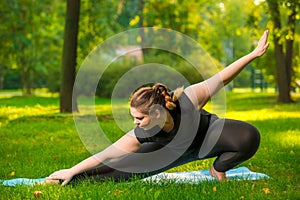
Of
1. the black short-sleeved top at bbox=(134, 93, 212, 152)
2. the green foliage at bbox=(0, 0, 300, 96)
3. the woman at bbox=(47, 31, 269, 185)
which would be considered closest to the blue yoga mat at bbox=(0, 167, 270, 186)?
the woman at bbox=(47, 31, 269, 185)

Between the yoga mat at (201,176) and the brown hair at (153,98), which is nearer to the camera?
the brown hair at (153,98)

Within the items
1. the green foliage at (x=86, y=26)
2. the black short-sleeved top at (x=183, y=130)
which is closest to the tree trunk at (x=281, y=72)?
the green foliage at (x=86, y=26)

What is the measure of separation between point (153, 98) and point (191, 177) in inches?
52.7

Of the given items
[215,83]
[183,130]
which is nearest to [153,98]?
[183,130]

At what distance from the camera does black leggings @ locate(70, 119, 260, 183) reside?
4.48 m

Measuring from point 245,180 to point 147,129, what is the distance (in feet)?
3.62

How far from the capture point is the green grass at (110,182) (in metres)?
4.04

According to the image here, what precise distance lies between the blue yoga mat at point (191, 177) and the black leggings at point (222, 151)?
20cm

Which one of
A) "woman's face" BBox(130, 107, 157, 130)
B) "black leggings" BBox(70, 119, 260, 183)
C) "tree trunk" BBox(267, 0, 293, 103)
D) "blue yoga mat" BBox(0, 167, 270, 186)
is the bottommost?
"tree trunk" BBox(267, 0, 293, 103)

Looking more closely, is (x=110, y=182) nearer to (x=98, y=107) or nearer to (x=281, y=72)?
Answer: (x=98, y=107)

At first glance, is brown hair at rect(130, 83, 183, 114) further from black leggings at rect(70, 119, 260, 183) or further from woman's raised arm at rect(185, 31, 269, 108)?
black leggings at rect(70, 119, 260, 183)

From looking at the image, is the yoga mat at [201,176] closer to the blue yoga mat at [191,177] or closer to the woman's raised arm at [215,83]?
the blue yoga mat at [191,177]

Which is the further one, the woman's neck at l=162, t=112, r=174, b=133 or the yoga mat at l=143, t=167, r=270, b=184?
the yoga mat at l=143, t=167, r=270, b=184

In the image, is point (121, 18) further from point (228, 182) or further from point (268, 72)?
point (228, 182)
